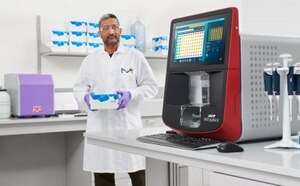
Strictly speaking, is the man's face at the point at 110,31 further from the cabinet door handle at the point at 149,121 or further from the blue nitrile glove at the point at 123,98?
the cabinet door handle at the point at 149,121

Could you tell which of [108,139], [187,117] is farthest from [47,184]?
[187,117]

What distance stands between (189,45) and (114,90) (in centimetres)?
112

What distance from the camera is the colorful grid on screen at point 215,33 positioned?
137 centimetres

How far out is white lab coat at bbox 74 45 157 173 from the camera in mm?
2436

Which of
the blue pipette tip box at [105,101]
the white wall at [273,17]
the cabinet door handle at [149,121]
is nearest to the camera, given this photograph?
the blue pipette tip box at [105,101]

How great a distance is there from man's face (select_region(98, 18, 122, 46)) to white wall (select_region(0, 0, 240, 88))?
0.94 metres

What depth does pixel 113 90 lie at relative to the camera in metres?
2.54

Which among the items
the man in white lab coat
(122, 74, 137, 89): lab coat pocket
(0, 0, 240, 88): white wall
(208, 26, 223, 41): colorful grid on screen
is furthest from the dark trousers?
(208, 26, 223, 41): colorful grid on screen

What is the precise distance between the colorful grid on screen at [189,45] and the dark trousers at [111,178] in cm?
115

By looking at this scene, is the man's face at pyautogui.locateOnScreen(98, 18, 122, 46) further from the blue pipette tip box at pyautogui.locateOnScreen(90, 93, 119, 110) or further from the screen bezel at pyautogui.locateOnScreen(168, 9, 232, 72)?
the screen bezel at pyautogui.locateOnScreen(168, 9, 232, 72)

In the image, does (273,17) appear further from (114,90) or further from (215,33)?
A: (215,33)

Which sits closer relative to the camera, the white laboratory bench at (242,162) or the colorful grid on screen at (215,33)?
the white laboratory bench at (242,162)

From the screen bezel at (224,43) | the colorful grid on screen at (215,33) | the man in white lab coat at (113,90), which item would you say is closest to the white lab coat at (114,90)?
the man in white lab coat at (113,90)

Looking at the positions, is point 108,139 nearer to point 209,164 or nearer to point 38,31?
point 209,164
